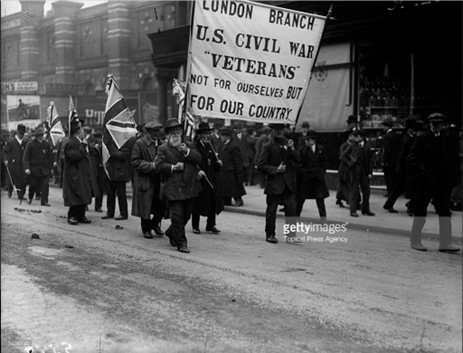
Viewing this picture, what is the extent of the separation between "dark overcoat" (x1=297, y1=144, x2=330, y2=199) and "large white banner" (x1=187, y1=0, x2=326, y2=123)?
2257mm

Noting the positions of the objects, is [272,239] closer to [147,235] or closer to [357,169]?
[147,235]

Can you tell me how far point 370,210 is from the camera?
43.8 ft

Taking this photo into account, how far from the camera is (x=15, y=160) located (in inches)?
624

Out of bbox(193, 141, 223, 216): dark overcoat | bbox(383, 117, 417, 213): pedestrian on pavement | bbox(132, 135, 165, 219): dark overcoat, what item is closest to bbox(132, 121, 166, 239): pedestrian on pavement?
bbox(132, 135, 165, 219): dark overcoat

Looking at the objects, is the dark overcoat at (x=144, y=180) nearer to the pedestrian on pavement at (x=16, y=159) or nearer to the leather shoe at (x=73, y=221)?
the leather shoe at (x=73, y=221)

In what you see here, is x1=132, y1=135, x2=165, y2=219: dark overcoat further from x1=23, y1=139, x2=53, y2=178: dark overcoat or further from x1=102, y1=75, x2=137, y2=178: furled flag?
x1=23, y1=139, x2=53, y2=178: dark overcoat

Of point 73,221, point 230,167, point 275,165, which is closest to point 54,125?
point 73,221

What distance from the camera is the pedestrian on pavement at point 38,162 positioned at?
46.8 ft

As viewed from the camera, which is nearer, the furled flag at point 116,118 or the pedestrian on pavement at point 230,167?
the furled flag at point 116,118

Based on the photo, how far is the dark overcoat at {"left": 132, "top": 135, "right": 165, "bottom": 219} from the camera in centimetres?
979

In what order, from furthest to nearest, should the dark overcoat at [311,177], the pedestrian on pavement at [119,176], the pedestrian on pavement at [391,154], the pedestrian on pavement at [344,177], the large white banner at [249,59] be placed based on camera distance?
the pedestrian on pavement at [391,154] < the pedestrian on pavement at [344,177] < the pedestrian on pavement at [119,176] < the dark overcoat at [311,177] < the large white banner at [249,59]

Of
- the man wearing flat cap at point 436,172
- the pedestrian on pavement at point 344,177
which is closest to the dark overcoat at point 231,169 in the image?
the pedestrian on pavement at point 344,177

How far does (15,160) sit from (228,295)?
11.5 meters

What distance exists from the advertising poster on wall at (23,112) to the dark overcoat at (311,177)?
15.2 meters
